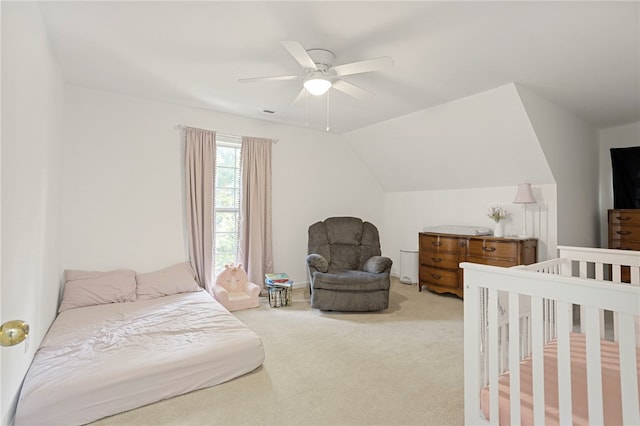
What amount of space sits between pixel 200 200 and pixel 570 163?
4550 mm

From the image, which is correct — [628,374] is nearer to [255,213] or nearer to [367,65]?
[367,65]

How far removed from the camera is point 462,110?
363cm

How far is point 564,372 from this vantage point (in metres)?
1.23

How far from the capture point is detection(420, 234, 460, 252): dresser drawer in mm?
4289

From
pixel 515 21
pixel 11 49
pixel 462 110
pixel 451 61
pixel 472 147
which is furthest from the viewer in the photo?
pixel 472 147

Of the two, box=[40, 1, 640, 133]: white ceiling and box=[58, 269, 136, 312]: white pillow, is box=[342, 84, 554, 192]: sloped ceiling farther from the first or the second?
box=[58, 269, 136, 312]: white pillow

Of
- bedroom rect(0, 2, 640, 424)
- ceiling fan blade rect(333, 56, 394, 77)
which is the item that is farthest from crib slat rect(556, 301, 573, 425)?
bedroom rect(0, 2, 640, 424)

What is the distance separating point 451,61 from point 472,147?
67.1 inches

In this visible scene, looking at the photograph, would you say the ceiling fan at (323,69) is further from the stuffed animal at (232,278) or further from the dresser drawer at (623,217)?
the dresser drawer at (623,217)

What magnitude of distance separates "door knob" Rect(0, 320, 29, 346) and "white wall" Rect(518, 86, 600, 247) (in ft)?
12.6

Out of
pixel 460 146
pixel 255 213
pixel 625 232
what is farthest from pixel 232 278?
pixel 625 232

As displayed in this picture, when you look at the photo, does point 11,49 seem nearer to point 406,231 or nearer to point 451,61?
point 451,61

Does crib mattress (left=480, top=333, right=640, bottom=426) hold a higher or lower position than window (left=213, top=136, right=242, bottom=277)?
lower

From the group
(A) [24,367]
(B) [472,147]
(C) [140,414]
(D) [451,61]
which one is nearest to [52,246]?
(A) [24,367]
